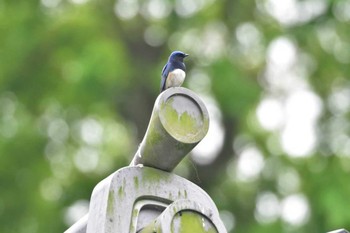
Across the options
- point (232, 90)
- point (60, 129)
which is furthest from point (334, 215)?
point (60, 129)

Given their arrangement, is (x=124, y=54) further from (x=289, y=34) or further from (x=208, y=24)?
(x=289, y=34)

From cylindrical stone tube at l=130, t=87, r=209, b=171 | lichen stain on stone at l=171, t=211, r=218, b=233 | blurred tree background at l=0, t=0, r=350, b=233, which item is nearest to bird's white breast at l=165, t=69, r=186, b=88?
cylindrical stone tube at l=130, t=87, r=209, b=171

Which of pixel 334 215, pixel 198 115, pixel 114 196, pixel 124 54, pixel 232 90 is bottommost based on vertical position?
pixel 114 196

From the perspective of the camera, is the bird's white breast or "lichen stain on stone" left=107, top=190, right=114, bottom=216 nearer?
"lichen stain on stone" left=107, top=190, right=114, bottom=216

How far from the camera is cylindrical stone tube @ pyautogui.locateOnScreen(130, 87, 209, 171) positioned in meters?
2.49

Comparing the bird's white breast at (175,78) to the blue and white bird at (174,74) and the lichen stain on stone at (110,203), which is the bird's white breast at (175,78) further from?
the lichen stain on stone at (110,203)

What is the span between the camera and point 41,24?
40.4 feet

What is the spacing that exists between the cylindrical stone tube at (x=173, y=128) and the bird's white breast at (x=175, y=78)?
56.6 inches

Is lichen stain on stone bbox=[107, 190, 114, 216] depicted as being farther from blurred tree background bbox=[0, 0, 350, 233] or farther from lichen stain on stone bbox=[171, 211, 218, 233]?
blurred tree background bbox=[0, 0, 350, 233]

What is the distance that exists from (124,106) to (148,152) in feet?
34.5

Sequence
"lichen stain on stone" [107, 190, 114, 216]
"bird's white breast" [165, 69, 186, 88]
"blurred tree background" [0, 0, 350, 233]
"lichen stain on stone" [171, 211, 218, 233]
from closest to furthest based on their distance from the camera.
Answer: "lichen stain on stone" [171, 211, 218, 233]
"lichen stain on stone" [107, 190, 114, 216]
"bird's white breast" [165, 69, 186, 88]
"blurred tree background" [0, 0, 350, 233]

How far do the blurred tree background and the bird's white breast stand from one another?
7.43m

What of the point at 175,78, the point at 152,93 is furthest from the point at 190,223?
the point at 152,93

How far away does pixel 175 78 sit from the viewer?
13.3 feet
